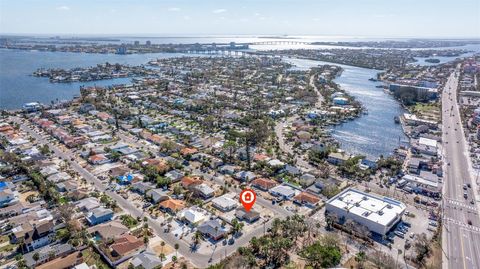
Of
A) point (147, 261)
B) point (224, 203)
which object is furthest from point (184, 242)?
point (224, 203)

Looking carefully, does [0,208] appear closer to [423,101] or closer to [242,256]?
[242,256]

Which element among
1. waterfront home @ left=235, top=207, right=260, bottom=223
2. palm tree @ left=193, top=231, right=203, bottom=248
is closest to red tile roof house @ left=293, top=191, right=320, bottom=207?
waterfront home @ left=235, top=207, right=260, bottom=223

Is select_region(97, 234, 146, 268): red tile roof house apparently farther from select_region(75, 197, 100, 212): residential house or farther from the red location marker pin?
the red location marker pin

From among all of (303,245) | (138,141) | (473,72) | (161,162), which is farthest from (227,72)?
(303,245)

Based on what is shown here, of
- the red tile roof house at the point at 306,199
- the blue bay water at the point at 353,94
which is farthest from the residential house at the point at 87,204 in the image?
the blue bay water at the point at 353,94

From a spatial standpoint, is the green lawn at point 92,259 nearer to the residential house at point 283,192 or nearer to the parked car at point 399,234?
the residential house at point 283,192

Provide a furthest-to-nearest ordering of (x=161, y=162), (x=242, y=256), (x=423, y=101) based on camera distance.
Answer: (x=423, y=101) → (x=161, y=162) → (x=242, y=256)

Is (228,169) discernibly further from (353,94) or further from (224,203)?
(353,94)
